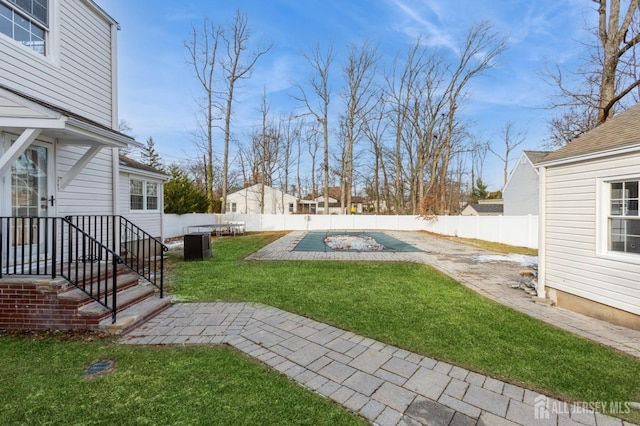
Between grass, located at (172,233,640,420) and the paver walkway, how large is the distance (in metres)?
0.24

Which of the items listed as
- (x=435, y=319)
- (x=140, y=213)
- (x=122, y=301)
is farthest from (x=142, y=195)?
(x=435, y=319)

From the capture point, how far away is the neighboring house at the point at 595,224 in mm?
4129

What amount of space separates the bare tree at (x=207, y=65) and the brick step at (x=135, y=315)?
1710 cm

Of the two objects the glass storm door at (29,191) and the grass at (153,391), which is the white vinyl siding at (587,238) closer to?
the grass at (153,391)

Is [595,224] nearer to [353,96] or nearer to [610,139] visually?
[610,139]

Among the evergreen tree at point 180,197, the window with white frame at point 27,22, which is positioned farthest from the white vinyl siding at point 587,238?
the evergreen tree at point 180,197

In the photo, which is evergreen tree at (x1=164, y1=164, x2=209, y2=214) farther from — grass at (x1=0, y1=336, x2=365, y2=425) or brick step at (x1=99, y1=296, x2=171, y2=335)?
grass at (x1=0, y1=336, x2=365, y2=425)

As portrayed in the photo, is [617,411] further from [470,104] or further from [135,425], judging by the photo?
[470,104]

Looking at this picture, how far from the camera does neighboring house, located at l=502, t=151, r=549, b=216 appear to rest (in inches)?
787

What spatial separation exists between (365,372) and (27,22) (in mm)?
7463

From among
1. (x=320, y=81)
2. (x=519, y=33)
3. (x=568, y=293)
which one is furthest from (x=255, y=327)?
(x=320, y=81)

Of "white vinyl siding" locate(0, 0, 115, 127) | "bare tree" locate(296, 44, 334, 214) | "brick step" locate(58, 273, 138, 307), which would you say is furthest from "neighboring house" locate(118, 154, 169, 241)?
"bare tree" locate(296, 44, 334, 214)

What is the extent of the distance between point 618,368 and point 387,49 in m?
25.0

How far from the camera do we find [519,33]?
1131cm
